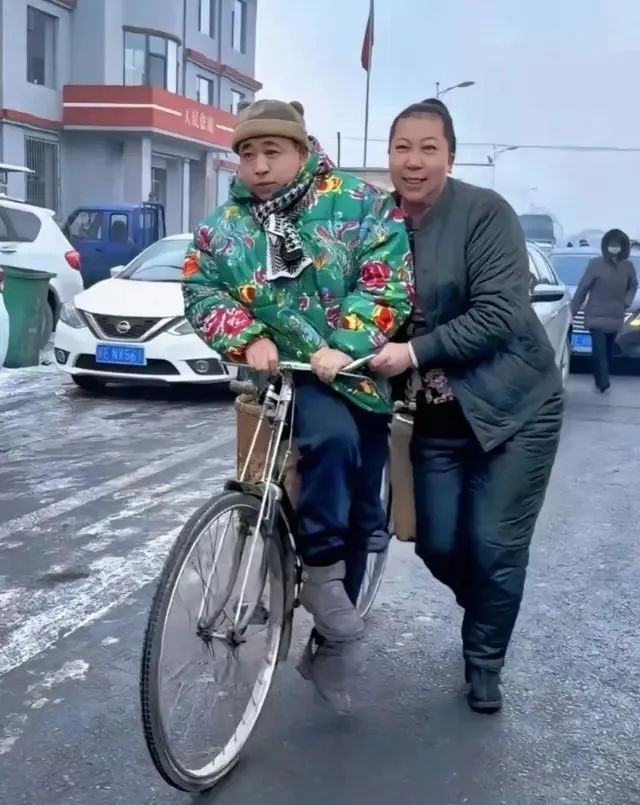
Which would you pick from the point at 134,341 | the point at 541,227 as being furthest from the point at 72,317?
the point at 541,227

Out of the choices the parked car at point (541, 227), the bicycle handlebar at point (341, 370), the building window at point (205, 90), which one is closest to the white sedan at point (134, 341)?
the bicycle handlebar at point (341, 370)

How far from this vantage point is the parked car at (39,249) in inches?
536

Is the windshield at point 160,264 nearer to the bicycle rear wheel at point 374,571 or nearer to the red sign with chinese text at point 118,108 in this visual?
the bicycle rear wheel at point 374,571

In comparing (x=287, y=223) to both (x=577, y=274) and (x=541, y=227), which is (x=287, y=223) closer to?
(x=577, y=274)

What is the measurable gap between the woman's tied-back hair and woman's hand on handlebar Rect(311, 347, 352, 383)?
78 cm

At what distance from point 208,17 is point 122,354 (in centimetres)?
3192

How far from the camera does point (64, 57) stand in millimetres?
31844

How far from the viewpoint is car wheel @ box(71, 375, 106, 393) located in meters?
10.8

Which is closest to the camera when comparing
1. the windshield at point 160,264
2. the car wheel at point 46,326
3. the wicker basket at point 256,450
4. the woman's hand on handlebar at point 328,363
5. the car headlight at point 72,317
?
the woman's hand on handlebar at point 328,363

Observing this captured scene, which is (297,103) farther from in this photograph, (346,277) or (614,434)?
(614,434)

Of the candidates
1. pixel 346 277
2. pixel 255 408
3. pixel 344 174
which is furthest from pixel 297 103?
pixel 255 408

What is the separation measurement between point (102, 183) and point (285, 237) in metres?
30.7

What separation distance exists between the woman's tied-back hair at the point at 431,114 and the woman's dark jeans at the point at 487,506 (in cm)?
87

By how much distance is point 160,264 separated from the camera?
11.6m
